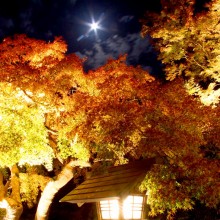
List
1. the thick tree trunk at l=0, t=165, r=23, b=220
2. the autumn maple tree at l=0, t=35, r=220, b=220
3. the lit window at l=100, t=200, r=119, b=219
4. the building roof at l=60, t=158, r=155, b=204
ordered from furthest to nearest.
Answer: the thick tree trunk at l=0, t=165, r=23, b=220 < the autumn maple tree at l=0, t=35, r=220, b=220 < the lit window at l=100, t=200, r=119, b=219 < the building roof at l=60, t=158, r=155, b=204

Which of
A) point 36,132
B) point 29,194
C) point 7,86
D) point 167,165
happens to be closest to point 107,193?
point 167,165

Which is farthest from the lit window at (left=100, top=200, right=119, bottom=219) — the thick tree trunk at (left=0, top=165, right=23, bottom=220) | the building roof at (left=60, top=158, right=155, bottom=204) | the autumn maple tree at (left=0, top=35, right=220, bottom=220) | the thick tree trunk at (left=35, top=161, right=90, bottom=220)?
the thick tree trunk at (left=0, top=165, right=23, bottom=220)


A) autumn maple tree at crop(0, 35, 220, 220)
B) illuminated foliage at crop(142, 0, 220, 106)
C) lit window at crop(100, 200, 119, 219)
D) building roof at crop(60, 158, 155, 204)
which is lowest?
lit window at crop(100, 200, 119, 219)

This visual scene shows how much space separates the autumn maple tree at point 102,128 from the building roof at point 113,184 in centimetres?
306

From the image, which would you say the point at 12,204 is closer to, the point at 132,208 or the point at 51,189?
the point at 51,189

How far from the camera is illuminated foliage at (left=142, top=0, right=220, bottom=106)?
14.1 meters

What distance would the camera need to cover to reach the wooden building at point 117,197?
17.6 ft

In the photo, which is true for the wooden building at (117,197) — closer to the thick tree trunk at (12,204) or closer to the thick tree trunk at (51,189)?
the thick tree trunk at (51,189)

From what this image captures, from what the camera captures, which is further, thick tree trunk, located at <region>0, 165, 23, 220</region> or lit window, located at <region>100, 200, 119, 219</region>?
thick tree trunk, located at <region>0, 165, 23, 220</region>

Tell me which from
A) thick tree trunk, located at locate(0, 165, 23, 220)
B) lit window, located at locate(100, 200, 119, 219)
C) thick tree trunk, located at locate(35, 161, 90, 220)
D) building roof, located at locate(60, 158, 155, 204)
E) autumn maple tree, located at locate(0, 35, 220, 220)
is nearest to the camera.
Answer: building roof, located at locate(60, 158, 155, 204)

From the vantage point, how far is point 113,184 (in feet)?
18.7

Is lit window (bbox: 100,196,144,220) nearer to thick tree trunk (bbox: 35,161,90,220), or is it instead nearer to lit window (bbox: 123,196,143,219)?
lit window (bbox: 123,196,143,219)

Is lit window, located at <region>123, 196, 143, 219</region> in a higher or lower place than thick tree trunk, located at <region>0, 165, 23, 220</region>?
lower

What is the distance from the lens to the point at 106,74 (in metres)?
15.4
